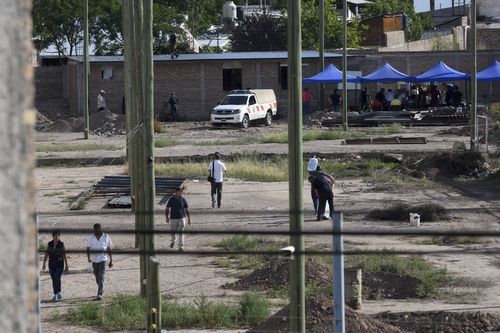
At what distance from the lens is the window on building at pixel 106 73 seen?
60.5 meters

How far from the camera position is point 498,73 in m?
50.7

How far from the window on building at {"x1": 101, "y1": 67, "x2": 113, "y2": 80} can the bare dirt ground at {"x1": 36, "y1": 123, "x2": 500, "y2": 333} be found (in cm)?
2044

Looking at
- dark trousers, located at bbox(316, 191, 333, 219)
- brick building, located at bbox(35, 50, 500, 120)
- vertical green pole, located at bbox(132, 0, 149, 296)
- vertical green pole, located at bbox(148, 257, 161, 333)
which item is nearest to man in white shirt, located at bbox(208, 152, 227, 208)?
dark trousers, located at bbox(316, 191, 333, 219)

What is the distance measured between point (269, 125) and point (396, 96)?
747cm

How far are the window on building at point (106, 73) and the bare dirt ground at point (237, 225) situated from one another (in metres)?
20.4

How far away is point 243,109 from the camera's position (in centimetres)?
5241

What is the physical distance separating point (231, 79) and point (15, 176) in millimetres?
58754

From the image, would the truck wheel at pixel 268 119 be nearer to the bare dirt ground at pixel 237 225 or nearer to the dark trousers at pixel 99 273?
the bare dirt ground at pixel 237 225

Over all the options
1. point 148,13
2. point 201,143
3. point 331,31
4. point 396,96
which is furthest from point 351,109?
point 148,13

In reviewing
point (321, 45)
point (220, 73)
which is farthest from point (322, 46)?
point (220, 73)

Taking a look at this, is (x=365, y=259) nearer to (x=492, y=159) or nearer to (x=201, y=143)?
(x=492, y=159)

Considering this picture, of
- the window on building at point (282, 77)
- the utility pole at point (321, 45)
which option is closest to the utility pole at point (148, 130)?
the utility pole at point (321, 45)

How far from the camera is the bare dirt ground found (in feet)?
57.2

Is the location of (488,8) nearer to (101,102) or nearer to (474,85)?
(101,102)
